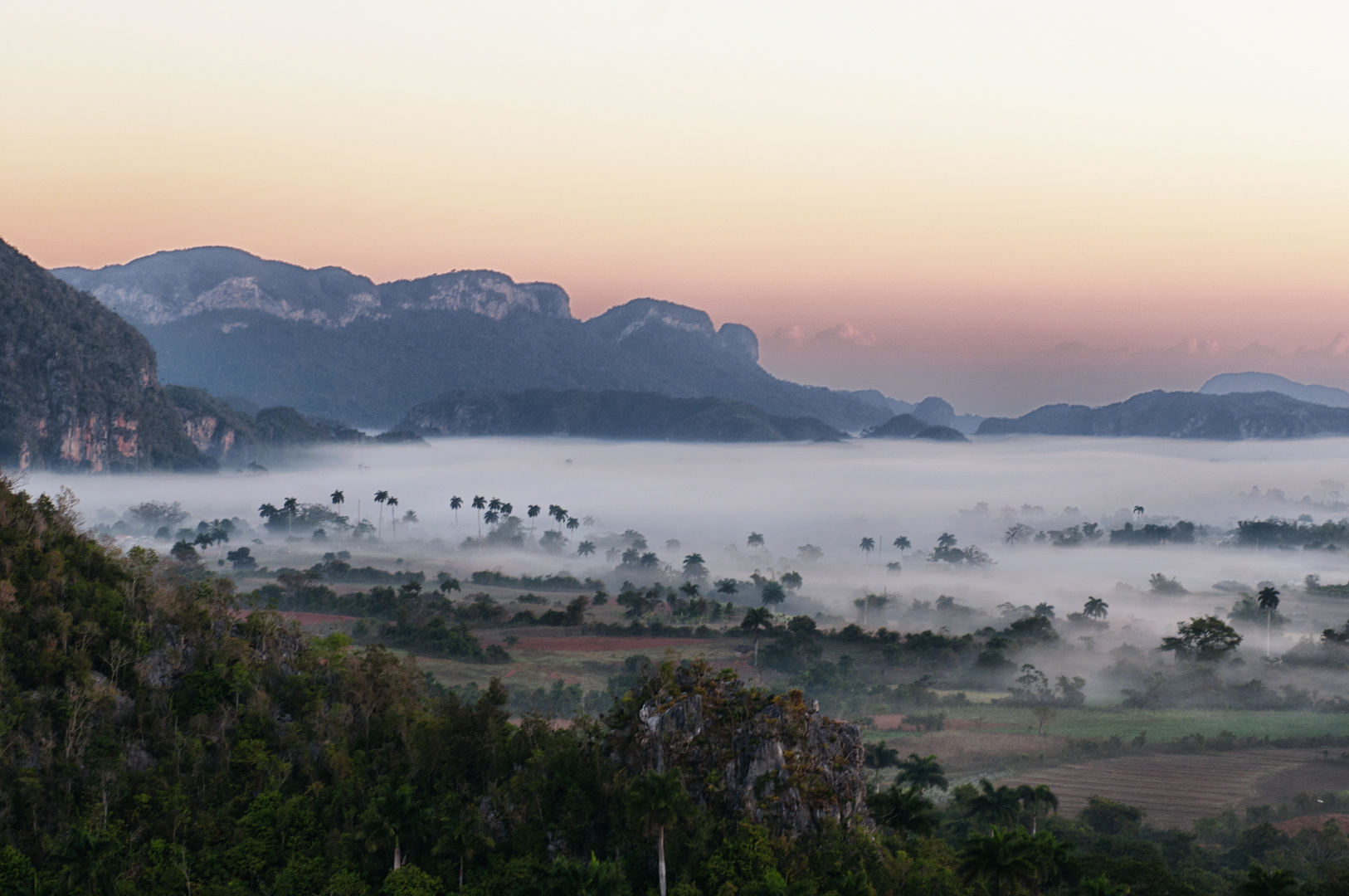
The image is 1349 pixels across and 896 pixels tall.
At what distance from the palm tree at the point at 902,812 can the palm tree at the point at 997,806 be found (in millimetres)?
9371

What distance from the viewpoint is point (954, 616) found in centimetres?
14950

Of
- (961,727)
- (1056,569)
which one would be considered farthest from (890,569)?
(961,727)

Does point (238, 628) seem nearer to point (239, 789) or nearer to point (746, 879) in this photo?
point (239, 789)

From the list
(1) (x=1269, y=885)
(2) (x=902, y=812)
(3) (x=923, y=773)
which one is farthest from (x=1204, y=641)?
(1) (x=1269, y=885)

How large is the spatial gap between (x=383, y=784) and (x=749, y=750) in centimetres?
1718

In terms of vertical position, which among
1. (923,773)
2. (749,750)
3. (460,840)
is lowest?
(923,773)

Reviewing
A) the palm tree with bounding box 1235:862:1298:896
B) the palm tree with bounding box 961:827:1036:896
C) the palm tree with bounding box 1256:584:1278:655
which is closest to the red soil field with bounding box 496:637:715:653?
the palm tree with bounding box 1256:584:1278:655

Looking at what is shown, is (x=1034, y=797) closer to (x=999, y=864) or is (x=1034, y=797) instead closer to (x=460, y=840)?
(x=999, y=864)

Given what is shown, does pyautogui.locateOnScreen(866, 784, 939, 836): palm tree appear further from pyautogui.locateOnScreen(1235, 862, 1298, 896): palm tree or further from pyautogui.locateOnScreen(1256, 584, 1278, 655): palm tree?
pyautogui.locateOnScreen(1256, 584, 1278, 655): palm tree

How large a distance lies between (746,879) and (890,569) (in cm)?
16026


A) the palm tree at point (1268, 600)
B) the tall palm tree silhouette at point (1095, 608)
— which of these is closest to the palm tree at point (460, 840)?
the tall palm tree silhouette at point (1095, 608)

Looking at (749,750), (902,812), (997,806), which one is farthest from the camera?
(997,806)

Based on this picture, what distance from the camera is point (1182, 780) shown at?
265 ft

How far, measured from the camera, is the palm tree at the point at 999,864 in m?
39.7
